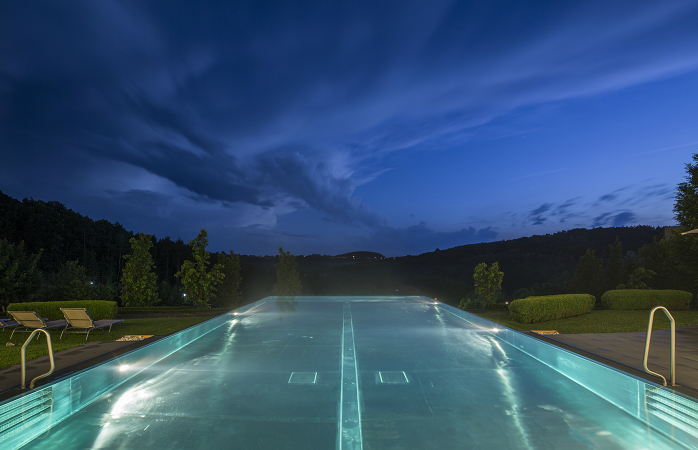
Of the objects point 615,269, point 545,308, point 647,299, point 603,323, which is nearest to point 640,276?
point 615,269

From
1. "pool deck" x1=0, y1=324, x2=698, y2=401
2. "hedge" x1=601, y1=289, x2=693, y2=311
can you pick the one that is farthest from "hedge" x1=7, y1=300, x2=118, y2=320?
Result: "hedge" x1=601, y1=289, x2=693, y2=311

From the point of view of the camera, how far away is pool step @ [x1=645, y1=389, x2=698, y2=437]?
6.02ft

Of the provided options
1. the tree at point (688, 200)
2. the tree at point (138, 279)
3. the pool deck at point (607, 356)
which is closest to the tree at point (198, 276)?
the tree at point (138, 279)

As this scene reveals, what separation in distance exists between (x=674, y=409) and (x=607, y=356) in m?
2.32

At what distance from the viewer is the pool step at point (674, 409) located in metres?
1.83

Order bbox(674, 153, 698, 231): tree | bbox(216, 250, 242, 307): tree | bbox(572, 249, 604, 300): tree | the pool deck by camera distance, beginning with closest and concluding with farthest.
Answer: the pool deck, bbox(674, 153, 698, 231): tree, bbox(572, 249, 604, 300): tree, bbox(216, 250, 242, 307): tree

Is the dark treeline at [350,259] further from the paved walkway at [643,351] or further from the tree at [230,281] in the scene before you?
the paved walkway at [643,351]

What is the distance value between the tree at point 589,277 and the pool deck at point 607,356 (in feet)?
43.4

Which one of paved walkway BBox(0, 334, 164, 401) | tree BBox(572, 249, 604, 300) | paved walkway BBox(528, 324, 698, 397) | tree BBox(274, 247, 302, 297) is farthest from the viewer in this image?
tree BBox(572, 249, 604, 300)

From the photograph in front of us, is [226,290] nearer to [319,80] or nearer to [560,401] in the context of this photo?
[319,80]

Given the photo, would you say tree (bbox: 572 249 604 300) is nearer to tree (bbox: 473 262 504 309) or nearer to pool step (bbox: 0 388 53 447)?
tree (bbox: 473 262 504 309)

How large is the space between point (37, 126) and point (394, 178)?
75.1ft

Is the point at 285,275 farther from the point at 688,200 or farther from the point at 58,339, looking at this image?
the point at 688,200

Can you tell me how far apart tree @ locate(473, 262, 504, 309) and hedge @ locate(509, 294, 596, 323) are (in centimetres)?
344
